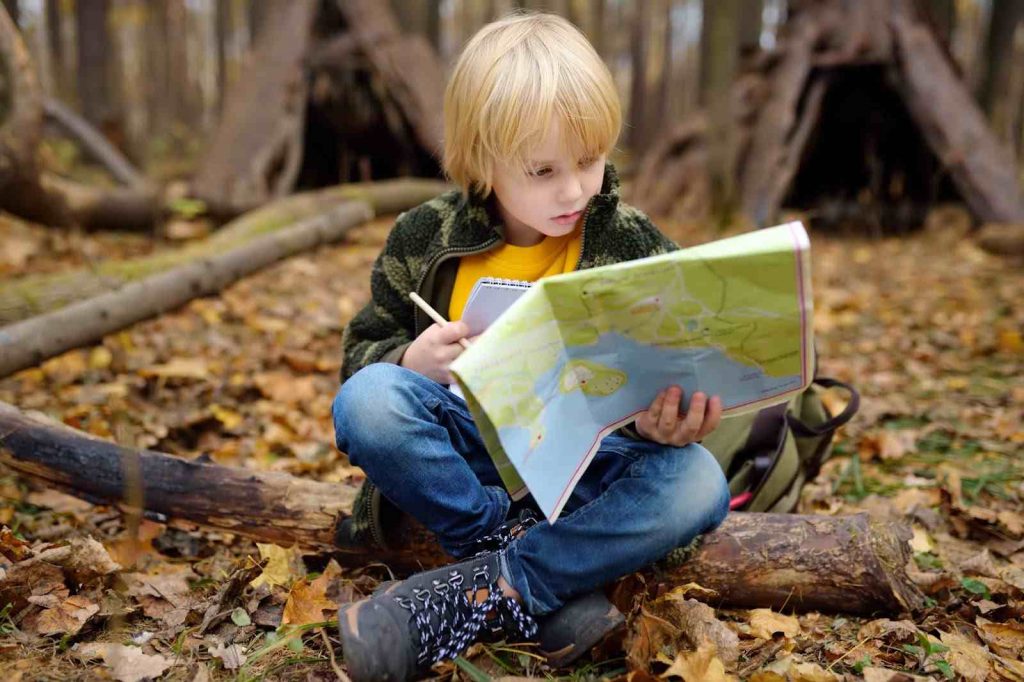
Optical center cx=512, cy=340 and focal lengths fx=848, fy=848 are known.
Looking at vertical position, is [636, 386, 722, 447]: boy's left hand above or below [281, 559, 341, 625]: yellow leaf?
above

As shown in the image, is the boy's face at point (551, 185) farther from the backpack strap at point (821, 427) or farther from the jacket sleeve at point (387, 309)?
the backpack strap at point (821, 427)

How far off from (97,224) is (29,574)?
162 inches

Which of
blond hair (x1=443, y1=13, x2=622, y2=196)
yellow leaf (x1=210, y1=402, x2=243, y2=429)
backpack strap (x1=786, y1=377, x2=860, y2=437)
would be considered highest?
blond hair (x1=443, y1=13, x2=622, y2=196)

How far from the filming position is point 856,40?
637 cm

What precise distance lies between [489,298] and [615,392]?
338 millimetres

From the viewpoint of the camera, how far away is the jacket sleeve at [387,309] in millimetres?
1979

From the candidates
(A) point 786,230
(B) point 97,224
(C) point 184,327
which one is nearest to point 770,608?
(A) point 786,230

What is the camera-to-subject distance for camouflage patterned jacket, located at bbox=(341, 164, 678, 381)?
75.1 inches

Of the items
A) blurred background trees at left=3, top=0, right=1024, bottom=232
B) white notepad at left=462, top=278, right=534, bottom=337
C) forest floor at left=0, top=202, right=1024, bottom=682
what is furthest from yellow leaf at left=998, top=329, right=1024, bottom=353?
white notepad at left=462, top=278, right=534, bottom=337

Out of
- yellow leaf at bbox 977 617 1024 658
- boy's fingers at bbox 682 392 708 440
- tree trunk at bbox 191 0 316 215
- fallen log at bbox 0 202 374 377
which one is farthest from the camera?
tree trunk at bbox 191 0 316 215

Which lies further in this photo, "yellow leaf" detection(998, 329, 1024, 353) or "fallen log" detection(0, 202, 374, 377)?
"yellow leaf" detection(998, 329, 1024, 353)

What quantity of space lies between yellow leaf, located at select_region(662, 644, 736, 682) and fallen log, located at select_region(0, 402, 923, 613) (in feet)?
0.88

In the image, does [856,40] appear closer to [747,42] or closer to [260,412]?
[747,42]

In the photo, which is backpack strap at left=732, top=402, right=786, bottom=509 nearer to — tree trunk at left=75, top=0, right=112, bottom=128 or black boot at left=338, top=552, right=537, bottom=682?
black boot at left=338, top=552, right=537, bottom=682
